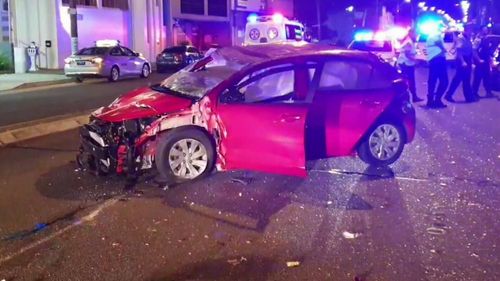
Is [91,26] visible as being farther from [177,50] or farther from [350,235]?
[350,235]

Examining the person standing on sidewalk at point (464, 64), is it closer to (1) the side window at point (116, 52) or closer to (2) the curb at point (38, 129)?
(2) the curb at point (38, 129)

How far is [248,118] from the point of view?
6.52 meters

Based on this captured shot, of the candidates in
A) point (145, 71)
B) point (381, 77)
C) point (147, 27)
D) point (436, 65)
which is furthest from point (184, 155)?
point (147, 27)

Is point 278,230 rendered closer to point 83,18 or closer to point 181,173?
point 181,173

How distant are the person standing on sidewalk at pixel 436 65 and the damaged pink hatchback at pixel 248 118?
6.54 m

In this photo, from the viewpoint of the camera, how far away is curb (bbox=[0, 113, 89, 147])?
9.42 meters

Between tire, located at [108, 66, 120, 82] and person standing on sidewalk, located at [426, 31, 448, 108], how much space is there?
39.9 ft

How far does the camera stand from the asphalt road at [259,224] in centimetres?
438

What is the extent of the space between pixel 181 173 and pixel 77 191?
1.15 metres

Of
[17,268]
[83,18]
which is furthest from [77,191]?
[83,18]

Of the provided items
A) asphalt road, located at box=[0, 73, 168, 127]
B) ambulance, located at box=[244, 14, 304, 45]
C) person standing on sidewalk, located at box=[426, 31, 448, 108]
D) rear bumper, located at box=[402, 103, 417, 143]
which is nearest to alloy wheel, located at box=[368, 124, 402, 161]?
rear bumper, located at box=[402, 103, 417, 143]

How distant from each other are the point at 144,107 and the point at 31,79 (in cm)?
1593

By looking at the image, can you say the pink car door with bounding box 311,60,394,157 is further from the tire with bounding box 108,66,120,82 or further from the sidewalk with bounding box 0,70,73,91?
the tire with bounding box 108,66,120,82

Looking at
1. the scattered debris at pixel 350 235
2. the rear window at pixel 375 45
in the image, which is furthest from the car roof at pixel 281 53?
the rear window at pixel 375 45
